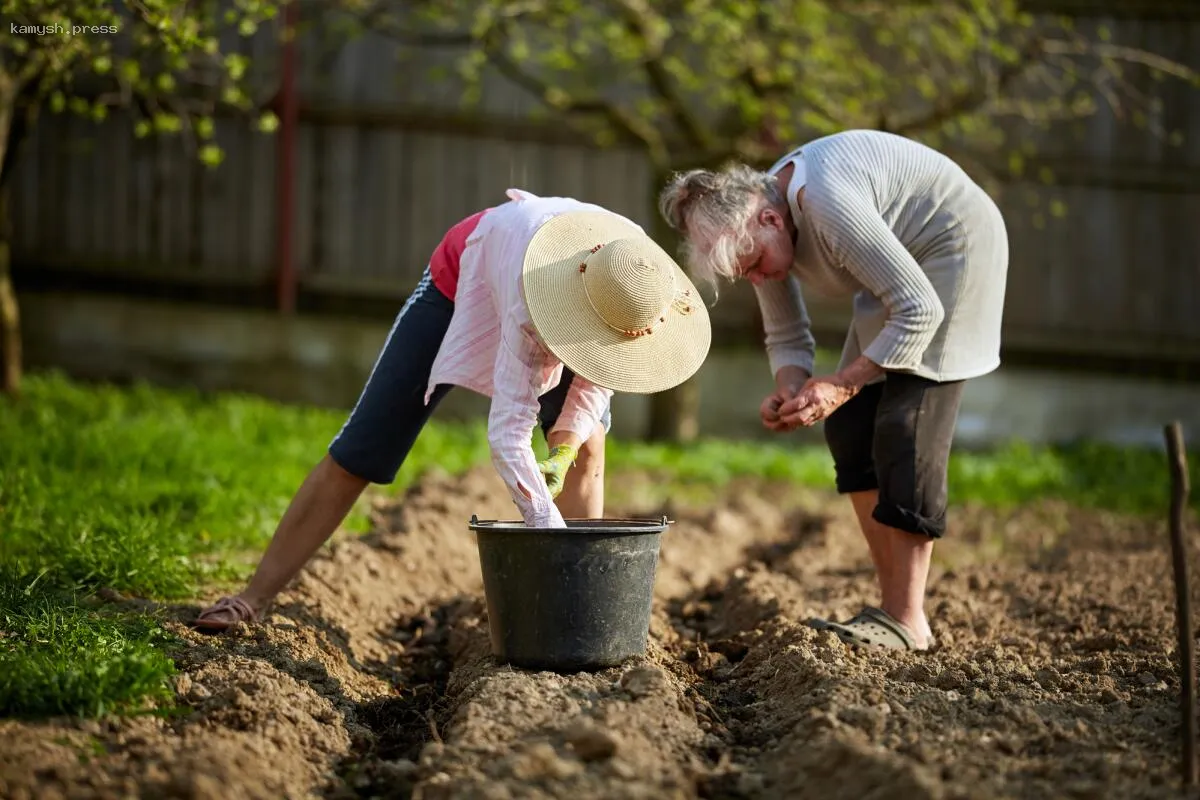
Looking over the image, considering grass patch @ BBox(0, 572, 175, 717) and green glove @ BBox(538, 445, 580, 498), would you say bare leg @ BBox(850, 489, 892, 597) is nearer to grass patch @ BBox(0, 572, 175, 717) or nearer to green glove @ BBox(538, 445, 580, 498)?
green glove @ BBox(538, 445, 580, 498)

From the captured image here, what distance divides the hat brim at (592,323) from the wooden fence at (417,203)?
20.8 ft

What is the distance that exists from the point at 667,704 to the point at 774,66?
6.22m

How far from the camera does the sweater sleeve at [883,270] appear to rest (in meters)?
3.66

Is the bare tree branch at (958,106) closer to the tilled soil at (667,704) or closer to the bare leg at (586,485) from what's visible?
the tilled soil at (667,704)

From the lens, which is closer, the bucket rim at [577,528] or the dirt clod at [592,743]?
the dirt clod at [592,743]

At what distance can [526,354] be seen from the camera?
3424 mm

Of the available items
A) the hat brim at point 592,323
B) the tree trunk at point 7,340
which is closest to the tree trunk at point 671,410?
the tree trunk at point 7,340

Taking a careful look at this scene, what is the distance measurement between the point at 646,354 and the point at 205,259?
7103 mm

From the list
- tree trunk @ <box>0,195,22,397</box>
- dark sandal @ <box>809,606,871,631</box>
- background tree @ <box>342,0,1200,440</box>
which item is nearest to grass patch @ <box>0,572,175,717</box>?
dark sandal @ <box>809,606,871,631</box>

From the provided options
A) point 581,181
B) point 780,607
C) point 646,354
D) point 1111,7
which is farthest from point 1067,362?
point 646,354

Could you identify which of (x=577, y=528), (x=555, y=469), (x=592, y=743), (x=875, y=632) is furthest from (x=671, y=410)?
(x=592, y=743)

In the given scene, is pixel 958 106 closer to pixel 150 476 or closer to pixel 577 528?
Answer: pixel 150 476

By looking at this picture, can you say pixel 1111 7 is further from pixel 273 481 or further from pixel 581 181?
pixel 273 481

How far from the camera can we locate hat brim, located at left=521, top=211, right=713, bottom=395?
337cm
